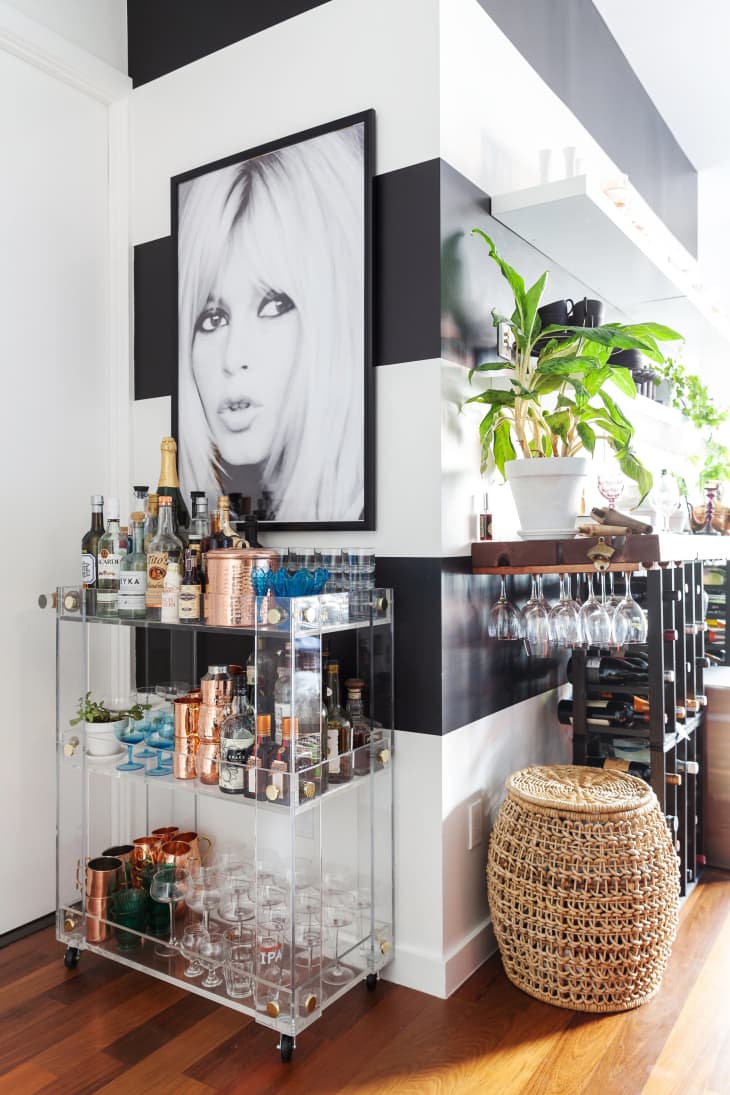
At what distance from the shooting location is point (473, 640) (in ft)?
6.78

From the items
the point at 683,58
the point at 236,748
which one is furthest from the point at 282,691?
the point at 683,58

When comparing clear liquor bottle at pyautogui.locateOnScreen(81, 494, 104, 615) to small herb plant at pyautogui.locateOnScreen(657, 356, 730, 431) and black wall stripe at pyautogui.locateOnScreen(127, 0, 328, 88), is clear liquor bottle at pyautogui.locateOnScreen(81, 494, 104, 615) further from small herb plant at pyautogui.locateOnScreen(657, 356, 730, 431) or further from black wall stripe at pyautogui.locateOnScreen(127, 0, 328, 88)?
small herb plant at pyautogui.locateOnScreen(657, 356, 730, 431)

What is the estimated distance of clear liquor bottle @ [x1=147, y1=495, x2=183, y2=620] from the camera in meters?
2.01

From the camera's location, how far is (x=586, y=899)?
180cm

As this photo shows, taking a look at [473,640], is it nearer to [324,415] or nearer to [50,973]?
[324,415]

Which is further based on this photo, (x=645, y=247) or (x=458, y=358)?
(x=645, y=247)

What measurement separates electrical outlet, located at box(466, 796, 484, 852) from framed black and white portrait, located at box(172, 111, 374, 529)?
0.76 meters

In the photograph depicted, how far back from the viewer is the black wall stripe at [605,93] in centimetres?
245

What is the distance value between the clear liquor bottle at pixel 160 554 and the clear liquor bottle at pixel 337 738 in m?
0.45

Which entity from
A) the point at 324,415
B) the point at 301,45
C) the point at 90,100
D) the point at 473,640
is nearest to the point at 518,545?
the point at 473,640

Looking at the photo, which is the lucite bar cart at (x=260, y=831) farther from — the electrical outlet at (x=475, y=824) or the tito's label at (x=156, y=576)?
the electrical outlet at (x=475, y=824)

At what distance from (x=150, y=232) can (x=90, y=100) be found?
1.38ft

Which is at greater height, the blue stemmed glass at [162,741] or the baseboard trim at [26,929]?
the blue stemmed glass at [162,741]

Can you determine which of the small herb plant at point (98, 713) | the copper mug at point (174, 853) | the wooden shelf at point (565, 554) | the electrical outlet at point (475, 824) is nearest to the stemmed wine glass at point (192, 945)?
the copper mug at point (174, 853)
